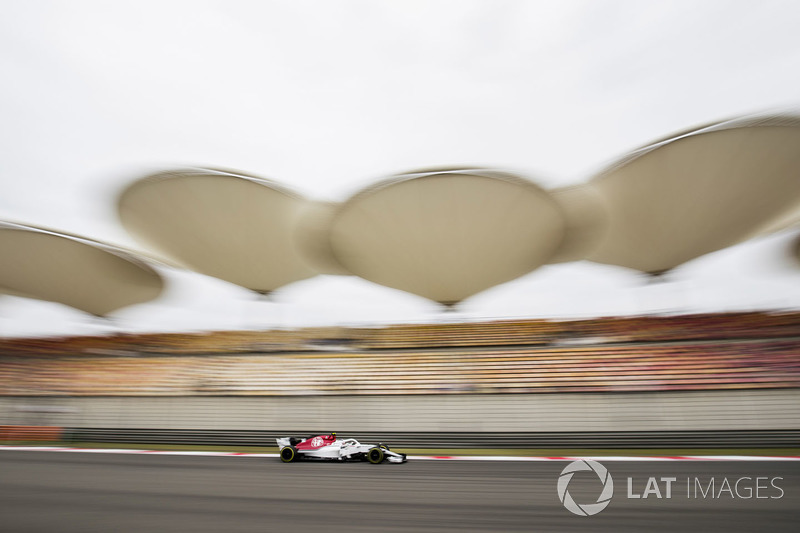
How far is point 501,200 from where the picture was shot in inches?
519

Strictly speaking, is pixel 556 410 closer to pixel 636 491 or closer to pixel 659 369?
pixel 659 369

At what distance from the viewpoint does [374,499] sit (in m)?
4.86

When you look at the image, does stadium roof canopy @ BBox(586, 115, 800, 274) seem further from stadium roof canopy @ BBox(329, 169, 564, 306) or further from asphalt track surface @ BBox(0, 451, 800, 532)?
asphalt track surface @ BBox(0, 451, 800, 532)

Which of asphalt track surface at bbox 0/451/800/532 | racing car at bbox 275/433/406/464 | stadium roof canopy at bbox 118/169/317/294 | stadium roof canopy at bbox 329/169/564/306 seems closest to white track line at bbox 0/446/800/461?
asphalt track surface at bbox 0/451/800/532

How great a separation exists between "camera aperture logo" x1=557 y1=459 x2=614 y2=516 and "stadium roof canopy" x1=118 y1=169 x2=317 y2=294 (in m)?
10.9

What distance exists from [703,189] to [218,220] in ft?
50.9

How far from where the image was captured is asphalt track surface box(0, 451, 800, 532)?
151 inches

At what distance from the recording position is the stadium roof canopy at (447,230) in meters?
12.7

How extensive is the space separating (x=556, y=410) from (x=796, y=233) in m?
14.3

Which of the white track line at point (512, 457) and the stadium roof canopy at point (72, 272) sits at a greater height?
the stadium roof canopy at point (72, 272)

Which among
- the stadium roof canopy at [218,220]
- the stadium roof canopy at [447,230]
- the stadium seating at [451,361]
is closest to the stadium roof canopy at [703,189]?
the stadium roof canopy at [447,230]

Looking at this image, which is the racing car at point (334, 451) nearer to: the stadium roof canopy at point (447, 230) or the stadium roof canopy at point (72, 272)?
the stadium roof canopy at point (447, 230)

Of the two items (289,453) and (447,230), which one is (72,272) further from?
(447,230)

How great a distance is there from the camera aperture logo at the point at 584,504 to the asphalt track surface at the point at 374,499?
0.32 ft
